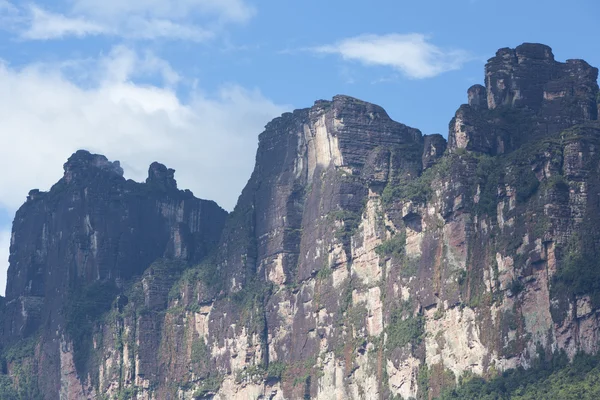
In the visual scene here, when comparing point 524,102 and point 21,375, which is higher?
point 524,102

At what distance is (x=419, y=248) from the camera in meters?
158

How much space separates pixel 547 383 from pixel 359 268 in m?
28.4

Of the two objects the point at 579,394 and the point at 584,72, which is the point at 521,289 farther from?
the point at 584,72

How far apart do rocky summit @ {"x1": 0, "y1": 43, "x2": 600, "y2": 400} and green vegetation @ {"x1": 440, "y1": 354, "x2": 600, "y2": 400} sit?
74 centimetres

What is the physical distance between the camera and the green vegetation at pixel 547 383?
13750cm

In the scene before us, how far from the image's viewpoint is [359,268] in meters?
166

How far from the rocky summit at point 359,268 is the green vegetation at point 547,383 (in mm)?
743

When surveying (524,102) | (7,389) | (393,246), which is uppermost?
(524,102)

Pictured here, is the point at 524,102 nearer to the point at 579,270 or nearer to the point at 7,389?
the point at 579,270

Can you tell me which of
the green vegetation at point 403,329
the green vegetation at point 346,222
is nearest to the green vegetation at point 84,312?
the green vegetation at point 346,222

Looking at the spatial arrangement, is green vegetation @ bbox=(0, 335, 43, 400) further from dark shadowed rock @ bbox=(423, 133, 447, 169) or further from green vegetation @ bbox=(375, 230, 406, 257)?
dark shadowed rock @ bbox=(423, 133, 447, 169)

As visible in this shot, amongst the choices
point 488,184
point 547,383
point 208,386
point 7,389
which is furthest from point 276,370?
point 547,383

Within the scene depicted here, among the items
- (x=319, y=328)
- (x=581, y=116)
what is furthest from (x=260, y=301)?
(x=581, y=116)

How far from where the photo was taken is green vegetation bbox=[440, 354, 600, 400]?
138m
